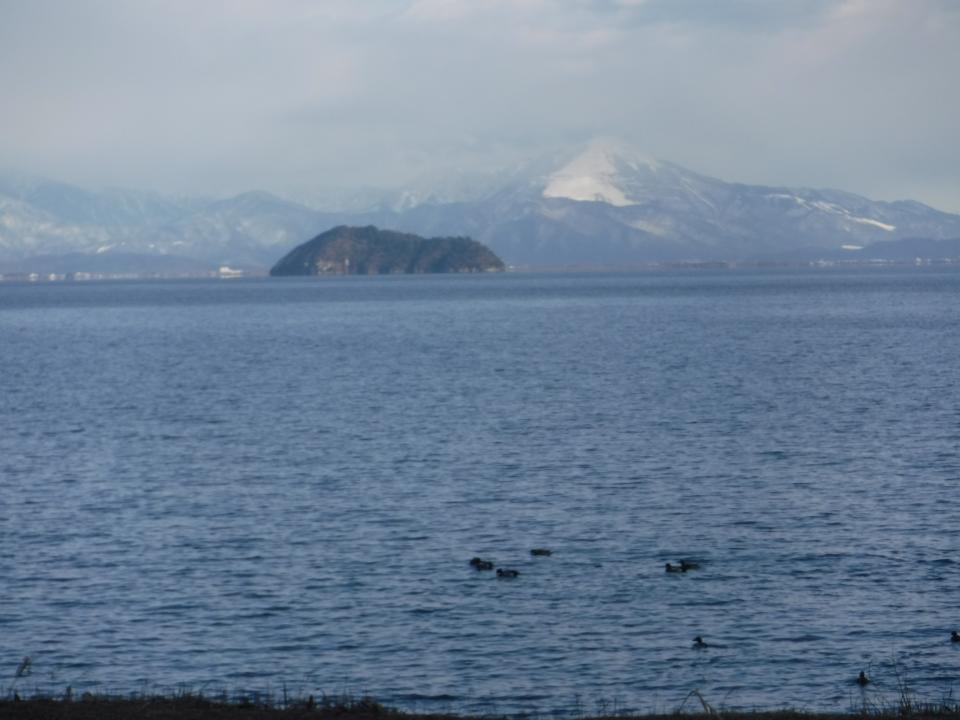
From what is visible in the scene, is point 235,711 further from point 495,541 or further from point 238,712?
point 495,541

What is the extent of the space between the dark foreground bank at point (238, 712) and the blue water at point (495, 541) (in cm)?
431

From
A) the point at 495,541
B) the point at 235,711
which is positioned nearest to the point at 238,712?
the point at 235,711

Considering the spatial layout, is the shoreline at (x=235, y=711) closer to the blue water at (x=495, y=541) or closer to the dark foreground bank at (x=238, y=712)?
the dark foreground bank at (x=238, y=712)

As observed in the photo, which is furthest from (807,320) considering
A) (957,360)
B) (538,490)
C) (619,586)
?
(619,586)

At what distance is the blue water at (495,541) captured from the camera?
27.5 m

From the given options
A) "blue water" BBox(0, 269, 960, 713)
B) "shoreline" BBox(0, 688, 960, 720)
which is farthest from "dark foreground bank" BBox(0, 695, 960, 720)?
"blue water" BBox(0, 269, 960, 713)

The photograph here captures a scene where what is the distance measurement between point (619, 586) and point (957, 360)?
6817 centimetres

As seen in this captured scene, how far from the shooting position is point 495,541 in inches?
1501

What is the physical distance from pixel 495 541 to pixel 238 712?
723 inches

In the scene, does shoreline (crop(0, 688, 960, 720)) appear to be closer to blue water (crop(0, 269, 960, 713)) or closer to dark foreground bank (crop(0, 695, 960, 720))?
dark foreground bank (crop(0, 695, 960, 720))

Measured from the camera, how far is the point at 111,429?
216 feet

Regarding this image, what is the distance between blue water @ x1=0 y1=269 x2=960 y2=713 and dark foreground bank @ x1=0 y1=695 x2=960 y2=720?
431 centimetres

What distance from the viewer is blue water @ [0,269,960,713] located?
27531mm

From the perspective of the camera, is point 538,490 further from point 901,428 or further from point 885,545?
point 901,428
